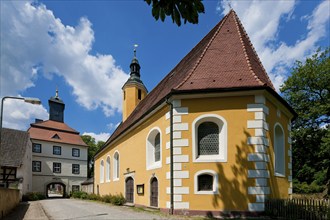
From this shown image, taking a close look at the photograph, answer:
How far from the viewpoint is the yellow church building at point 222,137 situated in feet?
40.3

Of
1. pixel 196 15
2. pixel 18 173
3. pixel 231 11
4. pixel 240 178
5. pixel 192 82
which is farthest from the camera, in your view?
pixel 18 173

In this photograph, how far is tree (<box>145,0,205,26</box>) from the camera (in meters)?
4.46

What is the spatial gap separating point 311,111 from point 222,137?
20382mm

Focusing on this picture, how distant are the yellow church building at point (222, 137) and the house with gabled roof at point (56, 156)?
32.0m

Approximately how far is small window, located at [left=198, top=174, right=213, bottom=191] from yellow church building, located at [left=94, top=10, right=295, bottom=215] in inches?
1.2

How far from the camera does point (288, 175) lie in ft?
50.5

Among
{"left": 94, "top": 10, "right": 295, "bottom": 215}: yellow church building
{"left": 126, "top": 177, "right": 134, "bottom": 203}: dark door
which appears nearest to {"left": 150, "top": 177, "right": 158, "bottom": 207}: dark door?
{"left": 94, "top": 10, "right": 295, "bottom": 215}: yellow church building

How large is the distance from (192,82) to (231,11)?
20.7 ft

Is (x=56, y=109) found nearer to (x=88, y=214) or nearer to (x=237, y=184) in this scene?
(x=88, y=214)

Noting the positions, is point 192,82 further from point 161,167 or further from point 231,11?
point 231,11

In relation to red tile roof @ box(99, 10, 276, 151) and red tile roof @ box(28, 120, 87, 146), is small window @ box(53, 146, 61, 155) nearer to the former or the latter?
red tile roof @ box(28, 120, 87, 146)

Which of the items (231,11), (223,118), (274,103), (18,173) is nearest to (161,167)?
(223,118)

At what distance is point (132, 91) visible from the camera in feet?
100

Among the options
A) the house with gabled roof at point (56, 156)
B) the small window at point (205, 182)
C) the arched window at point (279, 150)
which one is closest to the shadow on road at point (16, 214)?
the small window at point (205, 182)
